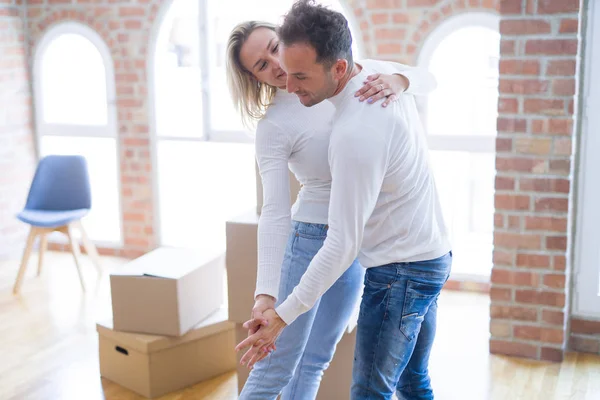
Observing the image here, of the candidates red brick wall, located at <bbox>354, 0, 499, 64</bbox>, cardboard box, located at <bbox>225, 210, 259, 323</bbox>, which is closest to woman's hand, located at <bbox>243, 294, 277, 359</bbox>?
Result: cardboard box, located at <bbox>225, 210, 259, 323</bbox>

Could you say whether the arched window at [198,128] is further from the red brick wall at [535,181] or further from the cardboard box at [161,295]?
the red brick wall at [535,181]

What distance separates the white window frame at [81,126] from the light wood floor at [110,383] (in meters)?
1.02

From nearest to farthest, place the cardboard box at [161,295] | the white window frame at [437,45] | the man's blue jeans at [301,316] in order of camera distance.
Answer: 1. the man's blue jeans at [301,316]
2. the cardboard box at [161,295]
3. the white window frame at [437,45]

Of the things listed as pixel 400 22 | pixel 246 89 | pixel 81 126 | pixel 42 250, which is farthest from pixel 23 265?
pixel 246 89

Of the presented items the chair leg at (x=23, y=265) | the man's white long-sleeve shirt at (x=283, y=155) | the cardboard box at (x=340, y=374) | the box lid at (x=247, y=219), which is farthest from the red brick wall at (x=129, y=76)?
the man's white long-sleeve shirt at (x=283, y=155)

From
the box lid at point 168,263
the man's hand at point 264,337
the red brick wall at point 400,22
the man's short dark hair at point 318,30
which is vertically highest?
the red brick wall at point 400,22

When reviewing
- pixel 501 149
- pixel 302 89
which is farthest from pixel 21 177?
pixel 302 89

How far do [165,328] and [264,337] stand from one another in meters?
1.32

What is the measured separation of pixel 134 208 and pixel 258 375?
310cm

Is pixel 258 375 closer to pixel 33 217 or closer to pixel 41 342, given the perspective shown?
pixel 41 342

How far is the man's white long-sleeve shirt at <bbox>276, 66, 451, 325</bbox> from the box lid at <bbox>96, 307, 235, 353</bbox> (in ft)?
4.45

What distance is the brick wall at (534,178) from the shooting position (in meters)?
3.04

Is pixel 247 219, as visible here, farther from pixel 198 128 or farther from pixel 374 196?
pixel 198 128

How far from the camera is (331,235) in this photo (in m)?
1.65
